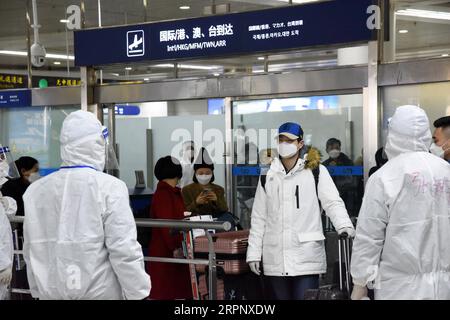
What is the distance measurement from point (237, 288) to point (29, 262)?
2337 mm

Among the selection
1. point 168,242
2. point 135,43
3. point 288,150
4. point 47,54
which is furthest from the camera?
point 47,54

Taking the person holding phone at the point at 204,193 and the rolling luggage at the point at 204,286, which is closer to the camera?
the rolling luggage at the point at 204,286

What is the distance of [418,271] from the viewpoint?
13.7 ft

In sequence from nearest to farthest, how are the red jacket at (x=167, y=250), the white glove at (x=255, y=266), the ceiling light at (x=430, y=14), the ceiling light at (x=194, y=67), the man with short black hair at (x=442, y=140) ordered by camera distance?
the white glove at (x=255, y=266) → the man with short black hair at (x=442, y=140) → the red jacket at (x=167, y=250) → the ceiling light at (x=430, y=14) → the ceiling light at (x=194, y=67)

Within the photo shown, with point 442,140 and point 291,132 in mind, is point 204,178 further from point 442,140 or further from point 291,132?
point 442,140

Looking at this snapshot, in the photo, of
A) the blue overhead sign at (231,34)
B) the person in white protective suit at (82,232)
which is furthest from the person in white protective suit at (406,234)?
the blue overhead sign at (231,34)

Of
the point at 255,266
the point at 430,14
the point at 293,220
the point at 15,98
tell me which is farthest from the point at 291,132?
the point at 15,98

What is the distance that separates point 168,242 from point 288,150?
1.35 meters

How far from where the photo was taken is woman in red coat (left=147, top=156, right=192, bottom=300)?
6.64 meters

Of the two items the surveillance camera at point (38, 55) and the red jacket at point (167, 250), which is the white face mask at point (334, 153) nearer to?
the red jacket at point (167, 250)

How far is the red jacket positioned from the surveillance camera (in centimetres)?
358

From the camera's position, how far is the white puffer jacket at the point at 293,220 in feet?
18.6

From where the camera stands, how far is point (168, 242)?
6613 mm
